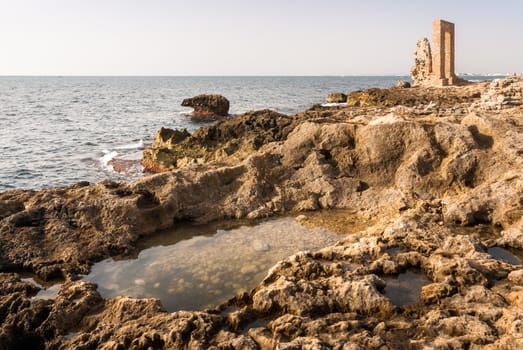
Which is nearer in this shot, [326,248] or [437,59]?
[326,248]

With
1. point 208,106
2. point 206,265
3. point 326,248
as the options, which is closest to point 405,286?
point 326,248

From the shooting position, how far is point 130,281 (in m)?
8.12

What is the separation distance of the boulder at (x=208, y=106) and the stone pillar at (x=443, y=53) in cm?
2559

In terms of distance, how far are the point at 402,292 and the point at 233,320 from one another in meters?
2.80

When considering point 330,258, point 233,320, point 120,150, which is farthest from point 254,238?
point 120,150

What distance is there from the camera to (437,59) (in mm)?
46594

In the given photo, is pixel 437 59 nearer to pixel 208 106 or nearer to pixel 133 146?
pixel 208 106

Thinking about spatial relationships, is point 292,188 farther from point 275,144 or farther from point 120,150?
point 120,150

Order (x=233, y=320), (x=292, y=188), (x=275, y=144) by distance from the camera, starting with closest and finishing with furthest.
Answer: (x=233, y=320) < (x=292, y=188) < (x=275, y=144)

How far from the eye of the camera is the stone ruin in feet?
147

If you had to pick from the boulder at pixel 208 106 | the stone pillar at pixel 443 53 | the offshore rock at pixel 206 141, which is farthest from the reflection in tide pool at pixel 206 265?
the boulder at pixel 208 106

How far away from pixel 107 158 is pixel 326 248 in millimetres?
23039

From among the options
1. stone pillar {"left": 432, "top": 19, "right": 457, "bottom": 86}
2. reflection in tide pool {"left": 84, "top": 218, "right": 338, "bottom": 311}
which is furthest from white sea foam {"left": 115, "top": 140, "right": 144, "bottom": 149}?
stone pillar {"left": 432, "top": 19, "right": 457, "bottom": 86}

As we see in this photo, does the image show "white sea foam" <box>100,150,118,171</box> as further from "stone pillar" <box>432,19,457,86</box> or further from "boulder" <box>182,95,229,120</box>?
"stone pillar" <box>432,19,457,86</box>
